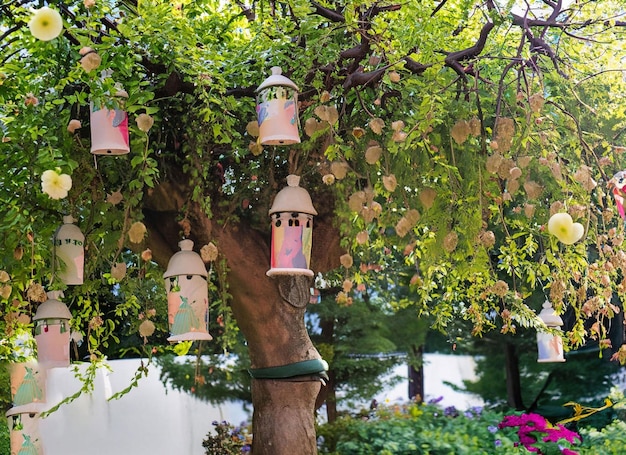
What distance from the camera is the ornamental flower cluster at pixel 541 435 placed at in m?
4.75

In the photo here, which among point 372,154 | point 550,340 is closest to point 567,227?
point 372,154

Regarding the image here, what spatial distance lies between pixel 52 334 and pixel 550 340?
220 cm

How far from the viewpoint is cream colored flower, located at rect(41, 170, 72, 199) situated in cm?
188

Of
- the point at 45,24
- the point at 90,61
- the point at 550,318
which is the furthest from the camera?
the point at 550,318

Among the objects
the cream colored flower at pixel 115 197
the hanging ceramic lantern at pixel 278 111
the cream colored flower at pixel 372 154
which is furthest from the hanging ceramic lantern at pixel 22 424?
the cream colored flower at pixel 372 154

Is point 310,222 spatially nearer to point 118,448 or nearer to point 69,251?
point 69,251

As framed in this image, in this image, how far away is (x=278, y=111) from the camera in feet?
6.64

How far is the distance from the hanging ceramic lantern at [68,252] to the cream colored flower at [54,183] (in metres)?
0.45

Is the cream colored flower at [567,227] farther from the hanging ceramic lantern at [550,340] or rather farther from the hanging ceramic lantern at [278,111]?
the hanging ceramic lantern at [550,340]

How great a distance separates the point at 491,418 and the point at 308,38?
4281mm

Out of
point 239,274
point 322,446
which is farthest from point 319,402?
point 239,274

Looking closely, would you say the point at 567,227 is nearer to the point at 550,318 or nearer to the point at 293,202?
the point at 293,202

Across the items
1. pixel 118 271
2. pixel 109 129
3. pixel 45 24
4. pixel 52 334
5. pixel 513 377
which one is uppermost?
pixel 45 24

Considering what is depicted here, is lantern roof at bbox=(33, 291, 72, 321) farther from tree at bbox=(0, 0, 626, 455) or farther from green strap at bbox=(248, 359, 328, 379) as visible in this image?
green strap at bbox=(248, 359, 328, 379)
